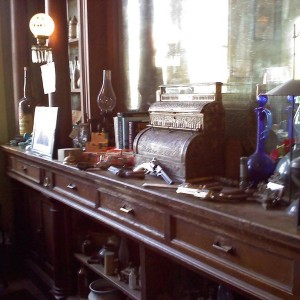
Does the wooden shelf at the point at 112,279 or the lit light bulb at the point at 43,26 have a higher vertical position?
the lit light bulb at the point at 43,26

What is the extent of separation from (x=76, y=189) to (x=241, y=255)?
1061 mm

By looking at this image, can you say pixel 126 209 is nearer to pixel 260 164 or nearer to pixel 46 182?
pixel 260 164

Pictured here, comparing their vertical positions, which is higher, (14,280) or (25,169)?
(25,169)

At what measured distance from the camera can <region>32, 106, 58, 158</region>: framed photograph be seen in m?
2.32

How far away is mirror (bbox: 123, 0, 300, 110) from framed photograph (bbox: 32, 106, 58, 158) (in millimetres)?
430

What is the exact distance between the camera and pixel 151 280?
1635 millimetres

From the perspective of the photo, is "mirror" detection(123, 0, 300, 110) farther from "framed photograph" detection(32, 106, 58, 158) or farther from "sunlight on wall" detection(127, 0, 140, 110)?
"framed photograph" detection(32, 106, 58, 158)

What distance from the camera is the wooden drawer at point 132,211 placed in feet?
4.72

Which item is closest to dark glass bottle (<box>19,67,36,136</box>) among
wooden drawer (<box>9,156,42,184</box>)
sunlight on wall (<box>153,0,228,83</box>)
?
wooden drawer (<box>9,156,42,184</box>)

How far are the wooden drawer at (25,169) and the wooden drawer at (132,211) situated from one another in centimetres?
81

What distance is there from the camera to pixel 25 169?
8.75 feet

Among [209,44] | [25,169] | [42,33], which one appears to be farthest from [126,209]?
[42,33]

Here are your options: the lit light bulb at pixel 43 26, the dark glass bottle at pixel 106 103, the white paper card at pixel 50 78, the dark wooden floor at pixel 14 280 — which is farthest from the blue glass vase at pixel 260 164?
the dark wooden floor at pixel 14 280

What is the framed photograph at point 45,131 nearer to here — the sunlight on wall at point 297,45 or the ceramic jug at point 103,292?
the ceramic jug at point 103,292
